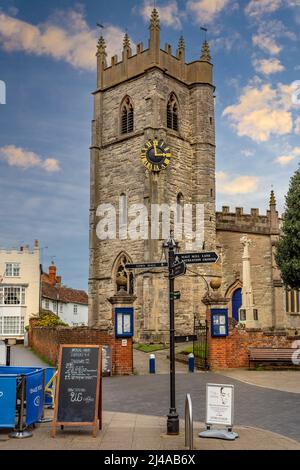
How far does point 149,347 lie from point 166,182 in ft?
35.6

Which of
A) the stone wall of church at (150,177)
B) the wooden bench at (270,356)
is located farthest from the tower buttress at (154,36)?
the wooden bench at (270,356)

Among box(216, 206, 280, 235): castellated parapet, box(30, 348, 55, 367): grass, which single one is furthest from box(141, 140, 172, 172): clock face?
box(30, 348, 55, 367): grass

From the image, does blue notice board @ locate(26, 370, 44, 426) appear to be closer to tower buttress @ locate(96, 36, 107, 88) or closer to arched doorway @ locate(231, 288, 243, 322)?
arched doorway @ locate(231, 288, 243, 322)

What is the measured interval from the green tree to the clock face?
8.28 metres

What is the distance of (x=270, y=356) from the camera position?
20641 millimetres

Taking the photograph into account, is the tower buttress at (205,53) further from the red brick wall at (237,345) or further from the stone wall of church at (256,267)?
the red brick wall at (237,345)

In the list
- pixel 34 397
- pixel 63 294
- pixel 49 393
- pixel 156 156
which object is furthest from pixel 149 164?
pixel 63 294

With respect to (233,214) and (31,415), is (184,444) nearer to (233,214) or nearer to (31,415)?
(31,415)

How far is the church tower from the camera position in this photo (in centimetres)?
3431

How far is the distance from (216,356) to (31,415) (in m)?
11.1

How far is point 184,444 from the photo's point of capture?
30.2 feet

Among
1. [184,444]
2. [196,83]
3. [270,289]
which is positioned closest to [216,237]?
[270,289]

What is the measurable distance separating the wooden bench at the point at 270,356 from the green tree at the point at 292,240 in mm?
8664

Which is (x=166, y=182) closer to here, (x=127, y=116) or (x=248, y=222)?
(x=127, y=116)
